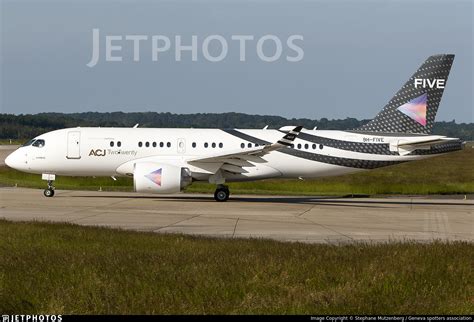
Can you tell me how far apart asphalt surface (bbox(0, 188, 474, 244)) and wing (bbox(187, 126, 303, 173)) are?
1.52 meters

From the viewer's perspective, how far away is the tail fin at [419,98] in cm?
3634

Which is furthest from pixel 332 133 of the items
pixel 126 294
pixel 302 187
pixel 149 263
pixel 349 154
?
pixel 126 294

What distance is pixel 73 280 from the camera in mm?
12211

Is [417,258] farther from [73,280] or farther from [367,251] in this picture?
[73,280]

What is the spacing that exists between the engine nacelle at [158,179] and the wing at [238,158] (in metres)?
1.46

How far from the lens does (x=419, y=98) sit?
36.3 meters

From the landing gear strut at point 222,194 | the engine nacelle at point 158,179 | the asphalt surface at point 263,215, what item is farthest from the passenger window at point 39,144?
the landing gear strut at point 222,194

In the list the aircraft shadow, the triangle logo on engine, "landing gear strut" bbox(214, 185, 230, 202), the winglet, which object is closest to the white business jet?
"landing gear strut" bbox(214, 185, 230, 202)

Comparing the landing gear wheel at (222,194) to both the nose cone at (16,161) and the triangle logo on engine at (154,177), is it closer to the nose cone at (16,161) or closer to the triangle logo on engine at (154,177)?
the triangle logo on engine at (154,177)

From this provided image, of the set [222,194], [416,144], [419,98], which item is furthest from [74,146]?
[419,98]

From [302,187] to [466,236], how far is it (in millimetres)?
24217

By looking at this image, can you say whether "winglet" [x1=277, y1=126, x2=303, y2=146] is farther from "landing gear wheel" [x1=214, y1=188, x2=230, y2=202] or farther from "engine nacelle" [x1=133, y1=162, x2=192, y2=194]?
"engine nacelle" [x1=133, y1=162, x2=192, y2=194]

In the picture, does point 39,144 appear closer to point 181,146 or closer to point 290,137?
point 181,146

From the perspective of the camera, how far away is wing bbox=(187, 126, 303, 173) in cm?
3331
